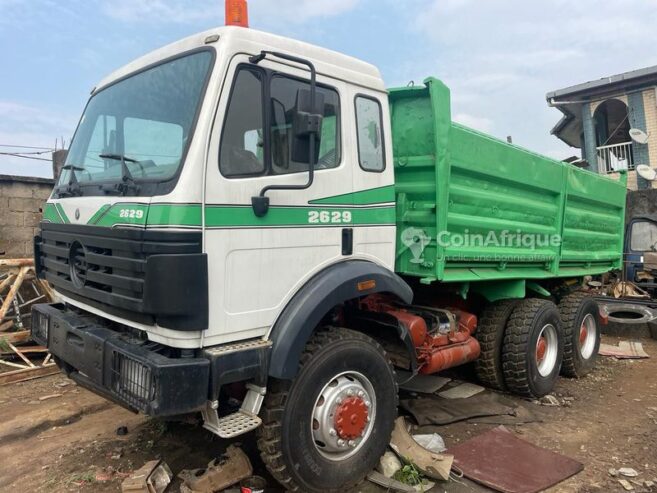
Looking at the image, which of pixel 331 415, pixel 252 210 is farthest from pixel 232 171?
pixel 331 415

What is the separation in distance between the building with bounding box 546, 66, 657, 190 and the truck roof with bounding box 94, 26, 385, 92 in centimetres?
1363

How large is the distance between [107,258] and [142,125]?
0.84 metres

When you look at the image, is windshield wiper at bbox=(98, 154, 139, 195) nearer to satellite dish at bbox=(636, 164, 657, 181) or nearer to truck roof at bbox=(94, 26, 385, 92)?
truck roof at bbox=(94, 26, 385, 92)

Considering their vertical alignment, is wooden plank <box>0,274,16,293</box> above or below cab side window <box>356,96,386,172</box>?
below

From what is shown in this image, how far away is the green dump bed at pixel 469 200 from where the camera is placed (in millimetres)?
3699

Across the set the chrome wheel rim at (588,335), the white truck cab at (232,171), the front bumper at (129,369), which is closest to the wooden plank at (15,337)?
the white truck cab at (232,171)

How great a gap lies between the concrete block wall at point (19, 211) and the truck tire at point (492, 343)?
6502mm

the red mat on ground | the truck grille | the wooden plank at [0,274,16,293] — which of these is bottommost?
the red mat on ground

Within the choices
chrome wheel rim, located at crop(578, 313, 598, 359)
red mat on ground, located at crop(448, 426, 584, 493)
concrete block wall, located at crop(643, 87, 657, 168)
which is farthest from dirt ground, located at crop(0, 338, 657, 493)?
concrete block wall, located at crop(643, 87, 657, 168)

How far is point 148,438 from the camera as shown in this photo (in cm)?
385

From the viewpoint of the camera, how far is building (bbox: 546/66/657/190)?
561 inches

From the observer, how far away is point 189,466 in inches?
135

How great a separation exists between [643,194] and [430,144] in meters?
11.6

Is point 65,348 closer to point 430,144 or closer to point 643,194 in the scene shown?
point 430,144
